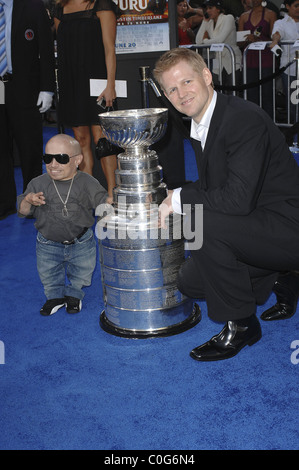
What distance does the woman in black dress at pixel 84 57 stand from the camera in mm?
4027

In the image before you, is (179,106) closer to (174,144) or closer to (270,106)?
(174,144)

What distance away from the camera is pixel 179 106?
7.41ft

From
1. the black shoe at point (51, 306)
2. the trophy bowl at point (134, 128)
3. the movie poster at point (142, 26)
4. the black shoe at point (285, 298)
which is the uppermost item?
the movie poster at point (142, 26)

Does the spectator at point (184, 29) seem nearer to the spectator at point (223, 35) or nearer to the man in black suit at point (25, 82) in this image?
the spectator at point (223, 35)

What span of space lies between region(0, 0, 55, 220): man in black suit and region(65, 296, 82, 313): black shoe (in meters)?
1.69

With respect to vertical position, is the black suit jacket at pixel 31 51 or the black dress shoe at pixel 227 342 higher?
the black suit jacket at pixel 31 51

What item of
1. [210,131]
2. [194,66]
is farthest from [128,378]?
[194,66]

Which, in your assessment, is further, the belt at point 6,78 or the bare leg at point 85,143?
the bare leg at point 85,143

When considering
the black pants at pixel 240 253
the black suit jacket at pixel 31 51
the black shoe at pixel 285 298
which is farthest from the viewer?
the black suit jacket at pixel 31 51

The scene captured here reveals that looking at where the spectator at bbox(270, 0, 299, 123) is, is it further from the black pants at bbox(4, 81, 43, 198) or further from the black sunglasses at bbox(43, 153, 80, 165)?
the black sunglasses at bbox(43, 153, 80, 165)

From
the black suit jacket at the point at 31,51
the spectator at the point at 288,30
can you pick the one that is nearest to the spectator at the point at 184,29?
the spectator at the point at 288,30

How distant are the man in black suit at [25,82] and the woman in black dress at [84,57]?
0.39 ft

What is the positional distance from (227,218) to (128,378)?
0.68m

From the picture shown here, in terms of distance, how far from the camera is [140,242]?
247cm
